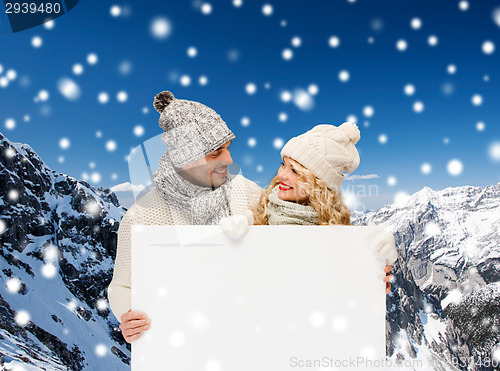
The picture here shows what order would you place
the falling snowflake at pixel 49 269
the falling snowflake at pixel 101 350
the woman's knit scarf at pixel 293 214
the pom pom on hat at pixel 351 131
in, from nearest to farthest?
the woman's knit scarf at pixel 293 214, the pom pom on hat at pixel 351 131, the falling snowflake at pixel 49 269, the falling snowflake at pixel 101 350

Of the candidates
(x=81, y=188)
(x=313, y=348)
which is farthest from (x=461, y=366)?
(x=313, y=348)

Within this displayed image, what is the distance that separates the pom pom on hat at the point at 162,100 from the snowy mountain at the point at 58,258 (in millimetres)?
27337

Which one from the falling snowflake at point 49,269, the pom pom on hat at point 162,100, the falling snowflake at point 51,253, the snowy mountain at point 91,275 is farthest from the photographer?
the falling snowflake at point 51,253

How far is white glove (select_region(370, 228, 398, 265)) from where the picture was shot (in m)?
1.40

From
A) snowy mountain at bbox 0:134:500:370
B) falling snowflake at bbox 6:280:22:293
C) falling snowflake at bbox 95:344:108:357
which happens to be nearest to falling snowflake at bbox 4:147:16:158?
snowy mountain at bbox 0:134:500:370

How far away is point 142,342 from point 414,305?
114 ft

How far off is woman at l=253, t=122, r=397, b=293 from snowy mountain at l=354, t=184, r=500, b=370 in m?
22.2

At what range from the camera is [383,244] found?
1.41 meters

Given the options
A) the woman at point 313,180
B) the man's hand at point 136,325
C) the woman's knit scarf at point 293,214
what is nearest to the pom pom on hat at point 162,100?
the woman at point 313,180

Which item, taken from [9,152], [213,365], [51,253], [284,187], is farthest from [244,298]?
[9,152]

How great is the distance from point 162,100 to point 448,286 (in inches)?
1575

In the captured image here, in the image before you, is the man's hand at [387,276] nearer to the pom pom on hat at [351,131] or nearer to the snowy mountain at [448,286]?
the pom pom on hat at [351,131]

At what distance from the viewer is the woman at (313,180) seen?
153 centimetres

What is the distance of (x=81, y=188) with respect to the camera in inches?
1449
